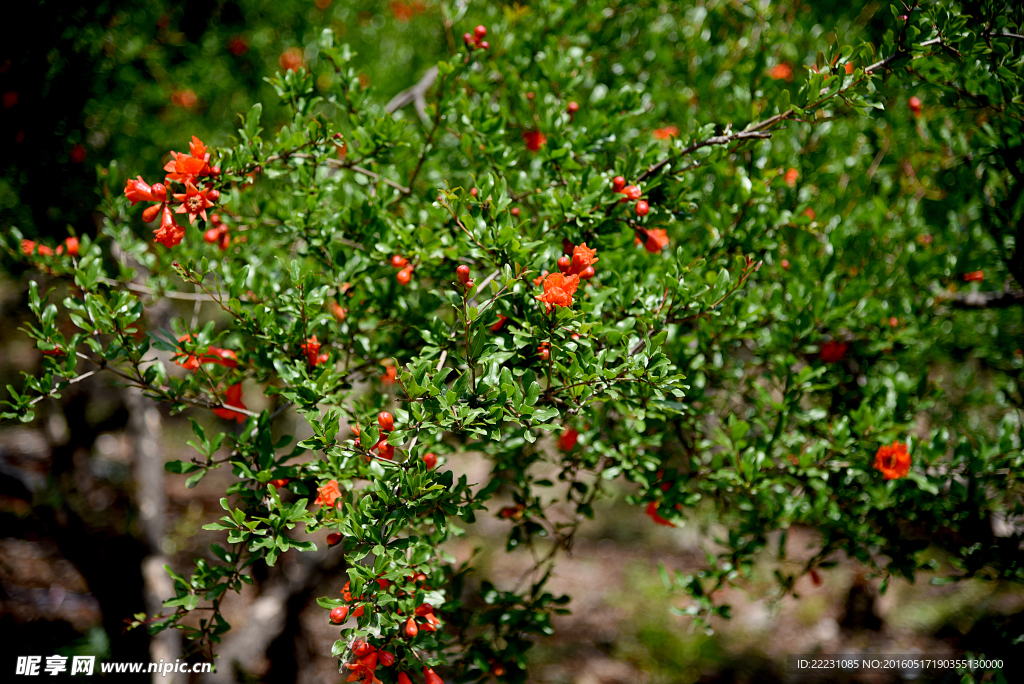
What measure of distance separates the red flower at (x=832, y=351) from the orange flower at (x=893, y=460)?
1.14ft

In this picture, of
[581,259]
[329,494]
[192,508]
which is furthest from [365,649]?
[192,508]

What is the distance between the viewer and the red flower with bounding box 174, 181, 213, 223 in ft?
4.25

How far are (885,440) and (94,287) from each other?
2.27m

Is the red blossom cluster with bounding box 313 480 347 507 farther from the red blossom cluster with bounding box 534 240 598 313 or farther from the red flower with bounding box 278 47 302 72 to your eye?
the red flower with bounding box 278 47 302 72

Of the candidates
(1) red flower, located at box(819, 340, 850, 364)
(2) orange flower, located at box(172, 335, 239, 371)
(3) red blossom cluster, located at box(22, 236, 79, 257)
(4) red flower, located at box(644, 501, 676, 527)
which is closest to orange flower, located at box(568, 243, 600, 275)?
(4) red flower, located at box(644, 501, 676, 527)

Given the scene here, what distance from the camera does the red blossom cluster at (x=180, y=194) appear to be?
1.29 meters

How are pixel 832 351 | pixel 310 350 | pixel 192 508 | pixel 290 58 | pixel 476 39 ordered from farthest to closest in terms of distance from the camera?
pixel 192 508, pixel 290 58, pixel 832 351, pixel 476 39, pixel 310 350

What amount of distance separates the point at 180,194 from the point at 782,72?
2313 millimetres

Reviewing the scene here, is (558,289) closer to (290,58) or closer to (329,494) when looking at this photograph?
(329,494)

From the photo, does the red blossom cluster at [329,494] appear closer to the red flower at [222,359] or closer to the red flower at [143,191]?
the red flower at [222,359]

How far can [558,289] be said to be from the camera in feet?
3.56

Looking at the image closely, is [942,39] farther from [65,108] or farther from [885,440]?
[65,108]

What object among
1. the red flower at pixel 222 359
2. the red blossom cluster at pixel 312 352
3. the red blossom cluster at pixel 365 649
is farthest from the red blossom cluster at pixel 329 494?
the red flower at pixel 222 359
